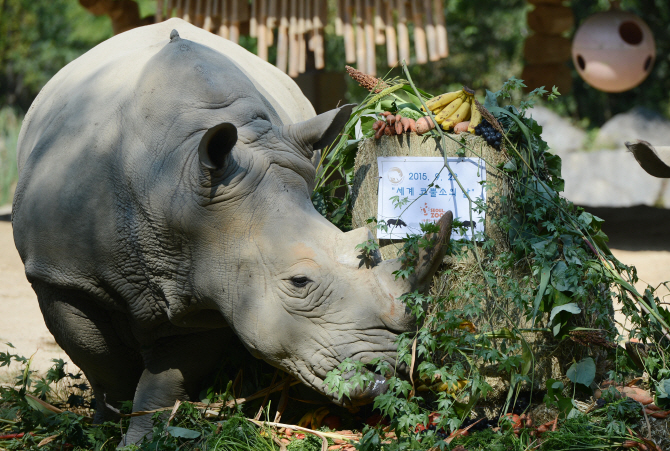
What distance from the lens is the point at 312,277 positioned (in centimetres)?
328

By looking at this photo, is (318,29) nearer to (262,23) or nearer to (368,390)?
(262,23)

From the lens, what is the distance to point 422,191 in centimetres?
404

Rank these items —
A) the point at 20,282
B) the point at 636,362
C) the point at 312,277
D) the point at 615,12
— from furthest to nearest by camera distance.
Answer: the point at 615,12 → the point at 20,282 → the point at 636,362 → the point at 312,277

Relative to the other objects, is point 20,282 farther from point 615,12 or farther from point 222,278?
point 615,12

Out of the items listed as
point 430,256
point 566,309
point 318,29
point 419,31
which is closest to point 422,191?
point 430,256

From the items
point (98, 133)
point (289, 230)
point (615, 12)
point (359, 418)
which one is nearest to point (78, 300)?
point (98, 133)

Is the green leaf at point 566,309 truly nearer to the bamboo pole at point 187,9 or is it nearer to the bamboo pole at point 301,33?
the bamboo pole at point 301,33

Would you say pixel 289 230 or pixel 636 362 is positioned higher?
pixel 289 230

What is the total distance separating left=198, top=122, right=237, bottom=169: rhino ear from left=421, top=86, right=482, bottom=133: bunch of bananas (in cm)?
127

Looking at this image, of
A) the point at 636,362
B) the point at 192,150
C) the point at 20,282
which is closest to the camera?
the point at 192,150

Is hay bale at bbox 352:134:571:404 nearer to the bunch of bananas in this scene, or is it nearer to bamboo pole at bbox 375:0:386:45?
the bunch of bananas

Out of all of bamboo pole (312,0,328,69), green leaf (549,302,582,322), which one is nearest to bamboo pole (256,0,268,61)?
bamboo pole (312,0,328,69)

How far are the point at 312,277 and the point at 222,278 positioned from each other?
0.46 m

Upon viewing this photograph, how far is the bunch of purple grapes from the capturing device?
155 inches
